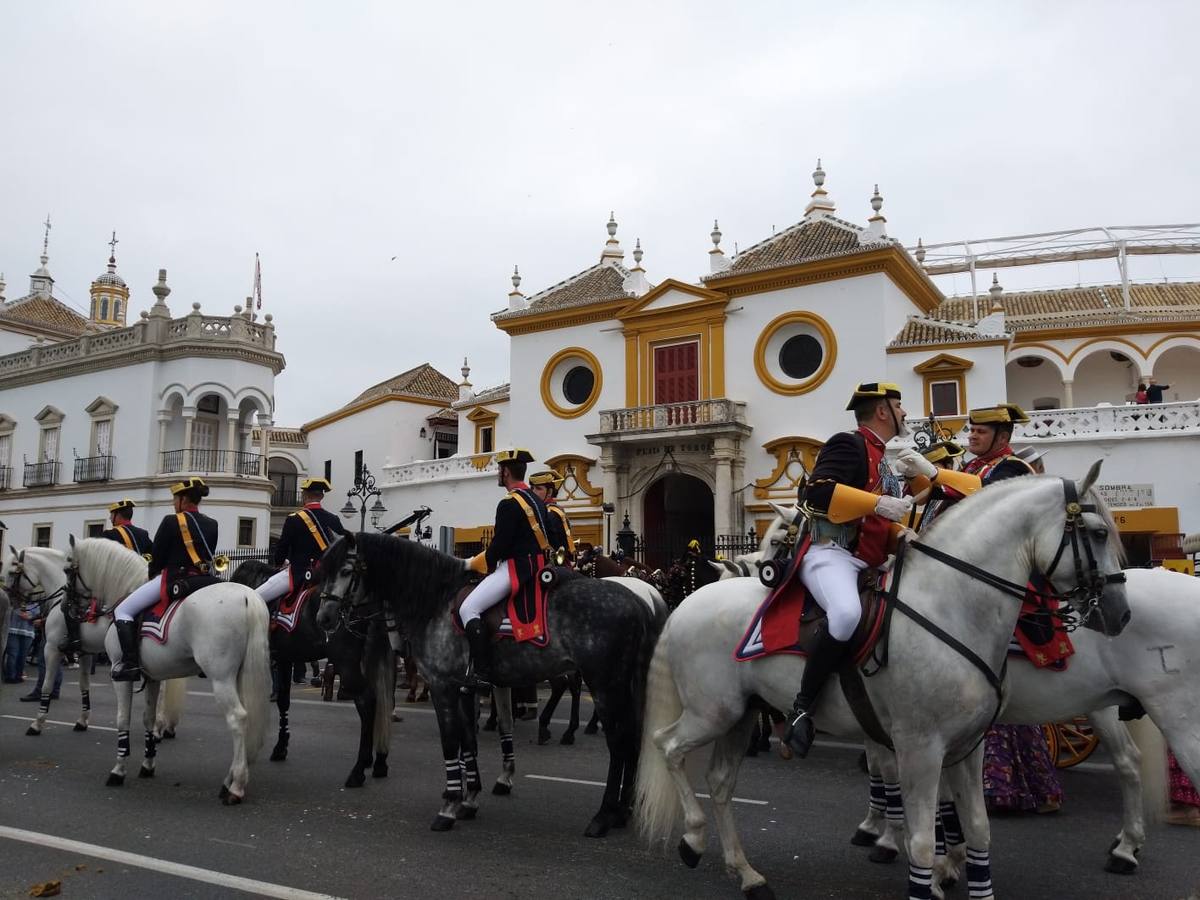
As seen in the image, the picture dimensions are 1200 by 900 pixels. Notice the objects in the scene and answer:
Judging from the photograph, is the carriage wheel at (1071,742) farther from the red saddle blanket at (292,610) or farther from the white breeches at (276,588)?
the white breeches at (276,588)

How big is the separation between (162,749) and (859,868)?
7.36m

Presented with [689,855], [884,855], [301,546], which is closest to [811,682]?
[689,855]

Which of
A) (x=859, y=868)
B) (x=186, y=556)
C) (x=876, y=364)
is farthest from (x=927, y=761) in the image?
(x=876, y=364)

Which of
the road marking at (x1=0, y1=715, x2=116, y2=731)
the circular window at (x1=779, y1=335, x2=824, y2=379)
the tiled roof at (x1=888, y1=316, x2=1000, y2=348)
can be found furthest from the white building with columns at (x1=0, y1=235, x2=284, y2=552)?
the tiled roof at (x1=888, y1=316, x2=1000, y2=348)

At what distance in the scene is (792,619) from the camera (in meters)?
4.86

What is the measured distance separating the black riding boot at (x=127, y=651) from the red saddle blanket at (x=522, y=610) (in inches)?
124

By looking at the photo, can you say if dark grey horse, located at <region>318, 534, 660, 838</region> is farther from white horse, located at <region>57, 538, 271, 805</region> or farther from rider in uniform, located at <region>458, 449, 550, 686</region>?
white horse, located at <region>57, 538, 271, 805</region>

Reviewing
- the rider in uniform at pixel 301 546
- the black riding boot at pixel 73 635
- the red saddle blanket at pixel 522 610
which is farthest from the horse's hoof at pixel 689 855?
the black riding boot at pixel 73 635

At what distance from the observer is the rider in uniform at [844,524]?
14.7 ft

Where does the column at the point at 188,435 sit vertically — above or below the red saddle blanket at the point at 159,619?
above

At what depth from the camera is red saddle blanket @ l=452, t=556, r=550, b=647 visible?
6.63 metres

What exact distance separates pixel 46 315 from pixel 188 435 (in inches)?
743

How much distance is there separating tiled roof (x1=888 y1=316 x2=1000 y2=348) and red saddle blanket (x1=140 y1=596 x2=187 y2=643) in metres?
21.7

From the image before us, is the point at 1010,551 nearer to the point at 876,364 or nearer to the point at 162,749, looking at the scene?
the point at 162,749
